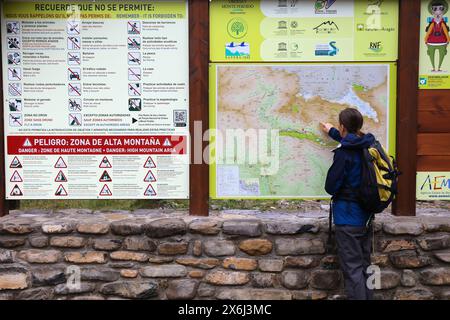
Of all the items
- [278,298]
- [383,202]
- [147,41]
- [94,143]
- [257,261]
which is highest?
[147,41]

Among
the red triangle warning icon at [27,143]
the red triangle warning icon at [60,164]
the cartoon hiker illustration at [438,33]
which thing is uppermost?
the cartoon hiker illustration at [438,33]

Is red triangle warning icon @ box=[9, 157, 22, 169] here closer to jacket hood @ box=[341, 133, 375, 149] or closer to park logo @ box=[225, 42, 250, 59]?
park logo @ box=[225, 42, 250, 59]

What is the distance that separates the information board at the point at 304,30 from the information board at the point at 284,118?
0.38ft

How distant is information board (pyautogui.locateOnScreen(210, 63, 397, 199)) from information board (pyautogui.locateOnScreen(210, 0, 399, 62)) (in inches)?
4.5

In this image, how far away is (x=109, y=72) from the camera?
4305 millimetres

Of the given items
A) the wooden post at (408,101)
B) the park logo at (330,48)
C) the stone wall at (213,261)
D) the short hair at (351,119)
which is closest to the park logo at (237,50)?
the park logo at (330,48)

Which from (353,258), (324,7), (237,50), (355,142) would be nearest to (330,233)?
(353,258)

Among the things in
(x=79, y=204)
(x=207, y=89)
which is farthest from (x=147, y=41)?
(x=79, y=204)

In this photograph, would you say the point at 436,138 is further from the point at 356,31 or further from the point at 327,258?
the point at 327,258

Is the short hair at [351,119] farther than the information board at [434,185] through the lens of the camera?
No

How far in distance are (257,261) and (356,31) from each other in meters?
2.39

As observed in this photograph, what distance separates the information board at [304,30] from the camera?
4.28 metres

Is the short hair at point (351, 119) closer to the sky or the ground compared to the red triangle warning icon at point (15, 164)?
closer to the sky

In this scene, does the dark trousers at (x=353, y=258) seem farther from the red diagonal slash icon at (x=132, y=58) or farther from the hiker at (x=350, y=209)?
the red diagonal slash icon at (x=132, y=58)
